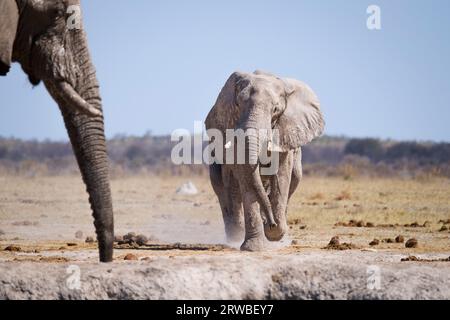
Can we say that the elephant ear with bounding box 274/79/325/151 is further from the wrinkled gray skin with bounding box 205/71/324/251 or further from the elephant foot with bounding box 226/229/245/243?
the elephant foot with bounding box 226/229/245/243

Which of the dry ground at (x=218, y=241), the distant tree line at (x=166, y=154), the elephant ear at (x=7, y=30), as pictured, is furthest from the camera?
the distant tree line at (x=166, y=154)

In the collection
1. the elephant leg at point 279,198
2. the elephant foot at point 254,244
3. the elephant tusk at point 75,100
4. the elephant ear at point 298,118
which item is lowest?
the elephant foot at point 254,244

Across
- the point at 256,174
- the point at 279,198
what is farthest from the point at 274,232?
the point at 256,174

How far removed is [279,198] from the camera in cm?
1349

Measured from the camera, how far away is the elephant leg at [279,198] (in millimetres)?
13234

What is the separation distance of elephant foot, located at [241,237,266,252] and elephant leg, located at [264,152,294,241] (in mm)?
215

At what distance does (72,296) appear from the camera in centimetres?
820

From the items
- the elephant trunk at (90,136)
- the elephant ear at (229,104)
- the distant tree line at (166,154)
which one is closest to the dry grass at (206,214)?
the elephant ear at (229,104)

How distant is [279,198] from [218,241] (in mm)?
2183

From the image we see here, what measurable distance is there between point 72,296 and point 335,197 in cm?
1851

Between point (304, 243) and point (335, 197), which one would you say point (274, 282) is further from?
point (335, 197)

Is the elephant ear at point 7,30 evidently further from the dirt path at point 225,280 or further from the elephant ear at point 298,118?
the elephant ear at point 298,118

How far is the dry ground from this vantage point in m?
8.34
